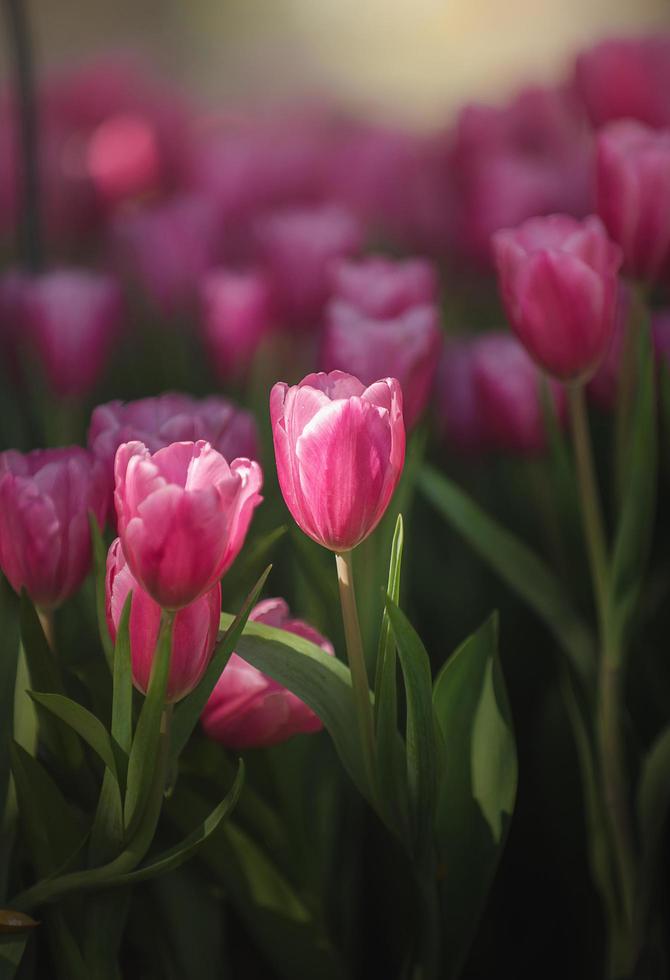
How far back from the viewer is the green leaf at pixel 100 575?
0.29 m

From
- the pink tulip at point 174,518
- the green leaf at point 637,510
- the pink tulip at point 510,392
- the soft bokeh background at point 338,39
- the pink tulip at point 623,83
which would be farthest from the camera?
the soft bokeh background at point 338,39

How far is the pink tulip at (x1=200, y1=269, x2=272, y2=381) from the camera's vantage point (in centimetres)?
55

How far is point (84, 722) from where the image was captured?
0.27m

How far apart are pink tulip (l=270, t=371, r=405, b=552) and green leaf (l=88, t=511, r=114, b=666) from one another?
0.05 meters

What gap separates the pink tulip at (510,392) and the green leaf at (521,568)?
0.09 m

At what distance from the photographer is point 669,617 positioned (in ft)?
1.48

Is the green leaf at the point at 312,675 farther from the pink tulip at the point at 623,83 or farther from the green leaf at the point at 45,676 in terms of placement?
the pink tulip at the point at 623,83

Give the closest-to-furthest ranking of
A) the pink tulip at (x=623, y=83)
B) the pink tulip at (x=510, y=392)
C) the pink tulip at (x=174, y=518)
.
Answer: the pink tulip at (x=174, y=518)
the pink tulip at (x=510, y=392)
the pink tulip at (x=623, y=83)

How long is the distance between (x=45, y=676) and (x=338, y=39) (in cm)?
251

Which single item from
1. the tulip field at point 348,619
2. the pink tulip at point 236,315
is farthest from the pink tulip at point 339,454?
the pink tulip at point 236,315

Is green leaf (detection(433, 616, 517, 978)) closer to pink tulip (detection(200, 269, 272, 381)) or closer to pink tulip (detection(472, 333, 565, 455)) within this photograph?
pink tulip (detection(472, 333, 565, 455))

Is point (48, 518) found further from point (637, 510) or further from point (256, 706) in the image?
point (637, 510)

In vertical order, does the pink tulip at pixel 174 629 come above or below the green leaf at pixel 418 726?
above

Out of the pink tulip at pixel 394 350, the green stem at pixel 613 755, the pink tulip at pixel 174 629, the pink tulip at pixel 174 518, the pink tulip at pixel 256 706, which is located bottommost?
the green stem at pixel 613 755
